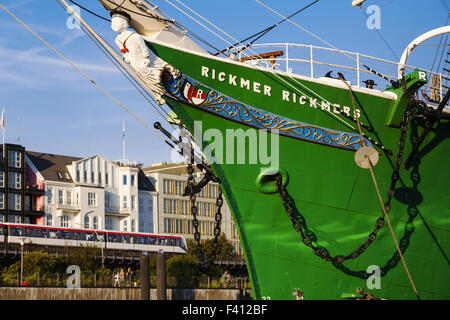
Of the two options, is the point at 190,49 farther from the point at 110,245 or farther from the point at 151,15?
the point at 110,245

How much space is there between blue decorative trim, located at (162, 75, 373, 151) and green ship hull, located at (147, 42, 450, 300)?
0.06 metres

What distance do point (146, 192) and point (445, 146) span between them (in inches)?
2629

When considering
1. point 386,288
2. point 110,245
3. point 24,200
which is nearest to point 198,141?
point 386,288

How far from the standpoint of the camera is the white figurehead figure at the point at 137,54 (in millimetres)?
18438

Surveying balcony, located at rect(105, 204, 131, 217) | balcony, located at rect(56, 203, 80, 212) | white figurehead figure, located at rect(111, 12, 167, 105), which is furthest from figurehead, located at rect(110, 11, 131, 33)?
balcony, located at rect(105, 204, 131, 217)

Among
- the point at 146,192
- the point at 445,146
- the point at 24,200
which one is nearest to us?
the point at 445,146

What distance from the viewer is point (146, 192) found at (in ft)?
282

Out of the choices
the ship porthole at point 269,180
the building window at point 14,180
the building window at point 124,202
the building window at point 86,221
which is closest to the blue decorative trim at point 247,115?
the ship porthole at point 269,180

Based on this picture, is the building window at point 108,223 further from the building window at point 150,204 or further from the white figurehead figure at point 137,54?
the white figurehead figure at point 137,54

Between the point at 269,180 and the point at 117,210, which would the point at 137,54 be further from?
the point at 117,210

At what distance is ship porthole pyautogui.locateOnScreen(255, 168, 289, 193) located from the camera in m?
19.5

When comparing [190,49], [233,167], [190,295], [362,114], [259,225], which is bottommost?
[190,295]

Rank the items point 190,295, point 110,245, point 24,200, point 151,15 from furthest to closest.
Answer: point 24,200
point 110,245
point 190,295
point 151,15

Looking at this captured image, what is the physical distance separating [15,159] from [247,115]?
57.6 m
